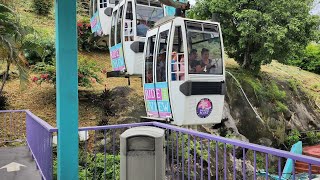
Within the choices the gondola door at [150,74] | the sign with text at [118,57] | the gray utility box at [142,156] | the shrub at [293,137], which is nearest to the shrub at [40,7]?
the sign with text at [118,57]

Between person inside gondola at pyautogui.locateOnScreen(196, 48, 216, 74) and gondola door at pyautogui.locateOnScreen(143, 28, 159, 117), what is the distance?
1.37 m

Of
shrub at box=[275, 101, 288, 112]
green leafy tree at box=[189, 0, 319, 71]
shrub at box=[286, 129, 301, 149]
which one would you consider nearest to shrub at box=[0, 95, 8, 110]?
green leafy tree at box=[189, 0, 319, 71]

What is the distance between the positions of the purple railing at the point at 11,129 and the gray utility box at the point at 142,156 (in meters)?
7.60

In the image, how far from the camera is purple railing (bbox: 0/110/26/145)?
9.83m

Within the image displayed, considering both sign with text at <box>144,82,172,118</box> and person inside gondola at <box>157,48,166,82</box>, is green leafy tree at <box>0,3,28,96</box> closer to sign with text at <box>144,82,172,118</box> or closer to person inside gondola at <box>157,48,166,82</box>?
sign with text at <box>144,82,172,118</box>

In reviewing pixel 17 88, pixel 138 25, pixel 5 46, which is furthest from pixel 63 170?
pixel 17 88

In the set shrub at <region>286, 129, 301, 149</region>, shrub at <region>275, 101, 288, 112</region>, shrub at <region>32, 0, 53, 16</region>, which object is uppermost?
shrub at <region>32, 0, 53, 16</region>

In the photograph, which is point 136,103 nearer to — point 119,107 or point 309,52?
point 119,107

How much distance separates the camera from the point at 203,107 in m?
8.43

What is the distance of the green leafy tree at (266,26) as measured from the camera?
17.2m

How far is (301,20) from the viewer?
704 inches

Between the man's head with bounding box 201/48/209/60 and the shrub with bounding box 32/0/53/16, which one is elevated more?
the shrub with bounding box 32/0/53/16

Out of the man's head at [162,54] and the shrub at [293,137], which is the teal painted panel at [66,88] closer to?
the man's head at [162,54]

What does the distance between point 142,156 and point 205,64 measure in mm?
5747
